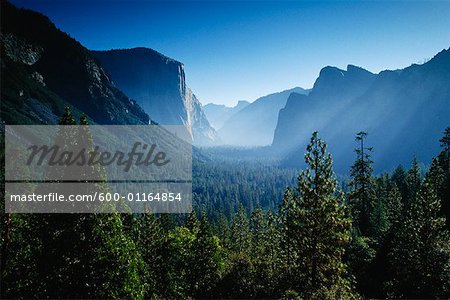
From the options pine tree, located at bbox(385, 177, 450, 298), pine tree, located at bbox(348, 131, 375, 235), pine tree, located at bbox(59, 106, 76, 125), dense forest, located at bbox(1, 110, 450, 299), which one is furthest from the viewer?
pine tree, located at bbox(348, 131, 375, 235)

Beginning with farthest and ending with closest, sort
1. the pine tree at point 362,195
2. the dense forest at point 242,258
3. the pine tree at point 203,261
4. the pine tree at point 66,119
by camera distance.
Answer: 1. the pine tree at point 362,195
2. the pine tree at point 203,261
3. the pine tree at point 66,119
4. the dense forest at point 242,258

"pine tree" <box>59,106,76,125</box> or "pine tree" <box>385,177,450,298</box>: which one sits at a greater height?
"pine tree" <box>59,106,76,125</box>

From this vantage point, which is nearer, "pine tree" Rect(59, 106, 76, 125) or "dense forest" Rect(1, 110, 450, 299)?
"dense forest" Rect(1, 110, 450, 299)

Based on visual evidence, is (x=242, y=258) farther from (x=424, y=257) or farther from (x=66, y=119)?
(x=66, y=119)

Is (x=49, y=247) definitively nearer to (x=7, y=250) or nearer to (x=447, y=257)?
(x=7, y=250)

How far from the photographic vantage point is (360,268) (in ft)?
110

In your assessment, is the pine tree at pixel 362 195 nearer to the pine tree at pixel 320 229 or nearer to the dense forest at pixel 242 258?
the dense forest at pixel 242 258

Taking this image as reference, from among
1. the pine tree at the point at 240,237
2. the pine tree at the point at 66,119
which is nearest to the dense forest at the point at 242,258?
the pine tree at the point at 66,119

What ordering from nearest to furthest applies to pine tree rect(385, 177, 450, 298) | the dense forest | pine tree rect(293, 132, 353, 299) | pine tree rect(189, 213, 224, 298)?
the dense forest < pine tree rect(293, 132, 353, 299) < pine tree rect(385, 177, 450, 298) < pine tree rect(189, 213, 224, 298)

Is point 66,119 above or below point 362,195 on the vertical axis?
above

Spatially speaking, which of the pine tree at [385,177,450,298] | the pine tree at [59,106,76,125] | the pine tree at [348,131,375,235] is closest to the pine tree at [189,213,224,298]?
the pine tree at [385,177,450,298]

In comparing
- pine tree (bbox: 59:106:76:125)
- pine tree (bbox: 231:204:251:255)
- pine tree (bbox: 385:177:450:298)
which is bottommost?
pine tree (bbox: 231:204:251:255)

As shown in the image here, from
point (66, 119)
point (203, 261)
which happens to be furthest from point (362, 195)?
point (66, 119)

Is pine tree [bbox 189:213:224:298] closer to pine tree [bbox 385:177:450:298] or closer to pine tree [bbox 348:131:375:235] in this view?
pine tree [bbox 385:177:450:298]
